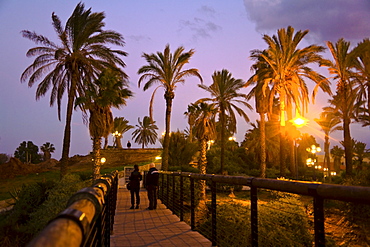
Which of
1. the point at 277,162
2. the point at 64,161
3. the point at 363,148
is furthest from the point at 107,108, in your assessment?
the point at 363,148

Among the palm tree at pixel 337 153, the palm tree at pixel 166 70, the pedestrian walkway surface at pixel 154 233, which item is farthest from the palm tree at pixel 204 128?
the palm tree at pixel 337 153

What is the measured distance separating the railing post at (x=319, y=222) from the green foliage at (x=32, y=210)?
8.85m

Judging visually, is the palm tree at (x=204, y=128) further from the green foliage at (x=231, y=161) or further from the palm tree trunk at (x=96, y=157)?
the green foliage at (x=231, y=161)

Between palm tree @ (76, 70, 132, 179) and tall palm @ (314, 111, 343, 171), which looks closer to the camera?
palm tree @ (76, 70, 132, 179)

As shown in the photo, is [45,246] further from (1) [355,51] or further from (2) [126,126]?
(2) [126,126]

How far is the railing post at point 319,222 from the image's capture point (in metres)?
3.01

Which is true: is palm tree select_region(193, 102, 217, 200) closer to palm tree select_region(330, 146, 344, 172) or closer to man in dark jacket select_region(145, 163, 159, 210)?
man in dark jacket select_region(145, 163, 159, 210)

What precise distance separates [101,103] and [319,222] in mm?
23415

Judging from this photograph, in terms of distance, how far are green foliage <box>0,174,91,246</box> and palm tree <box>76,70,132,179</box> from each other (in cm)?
488

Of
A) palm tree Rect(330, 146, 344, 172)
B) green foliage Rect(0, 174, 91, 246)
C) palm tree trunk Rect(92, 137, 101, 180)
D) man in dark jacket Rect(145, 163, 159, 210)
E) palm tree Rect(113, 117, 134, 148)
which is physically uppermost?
palm tree Rect(113, 117, 134, 148)

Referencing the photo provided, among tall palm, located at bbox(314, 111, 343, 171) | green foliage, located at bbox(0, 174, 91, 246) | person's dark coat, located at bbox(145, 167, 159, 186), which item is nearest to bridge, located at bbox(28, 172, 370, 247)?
person's dark coat, located at bbox(145, 167, 159, 186)

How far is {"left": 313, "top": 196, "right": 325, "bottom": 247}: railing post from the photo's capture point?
3.01 meters

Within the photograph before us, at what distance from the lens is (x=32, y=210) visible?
1627 cm

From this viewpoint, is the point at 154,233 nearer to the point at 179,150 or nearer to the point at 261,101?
the point at 261,101
